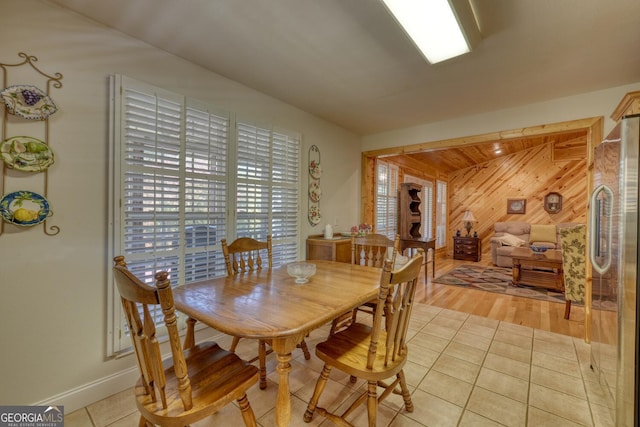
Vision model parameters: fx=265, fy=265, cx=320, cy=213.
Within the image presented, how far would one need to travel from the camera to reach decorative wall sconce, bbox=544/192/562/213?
6.16 meters

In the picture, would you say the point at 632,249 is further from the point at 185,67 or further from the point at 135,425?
the point at 185,67

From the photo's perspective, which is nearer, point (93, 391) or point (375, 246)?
point (93, 391)

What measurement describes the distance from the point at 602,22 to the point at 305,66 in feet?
6.72

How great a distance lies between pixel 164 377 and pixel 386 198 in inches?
192

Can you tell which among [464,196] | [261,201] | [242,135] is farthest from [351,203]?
[464,196]

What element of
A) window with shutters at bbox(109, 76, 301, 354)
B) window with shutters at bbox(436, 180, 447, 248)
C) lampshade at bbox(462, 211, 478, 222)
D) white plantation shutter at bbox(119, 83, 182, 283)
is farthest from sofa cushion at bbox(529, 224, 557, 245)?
white plantation shutter at bbox(119, 83, 182, 283)

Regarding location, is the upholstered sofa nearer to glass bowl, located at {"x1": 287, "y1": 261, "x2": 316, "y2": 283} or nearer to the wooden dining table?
the wooden dining table

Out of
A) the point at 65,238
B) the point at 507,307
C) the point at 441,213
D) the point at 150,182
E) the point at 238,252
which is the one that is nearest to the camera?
→ the point at 65,238

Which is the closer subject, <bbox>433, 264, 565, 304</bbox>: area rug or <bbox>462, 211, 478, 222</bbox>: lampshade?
<bbox>433, 264, 565, 304</bbox>: area rug

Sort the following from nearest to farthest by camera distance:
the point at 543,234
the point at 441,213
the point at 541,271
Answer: the point at 541,271 < the point at 543,234 < the point at 441,213

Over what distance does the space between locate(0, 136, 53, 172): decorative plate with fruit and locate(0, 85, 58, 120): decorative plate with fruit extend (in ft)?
0.46

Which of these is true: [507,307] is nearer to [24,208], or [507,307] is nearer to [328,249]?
[328,249]

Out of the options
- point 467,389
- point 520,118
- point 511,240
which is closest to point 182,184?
point 467,389

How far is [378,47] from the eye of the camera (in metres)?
2.03
